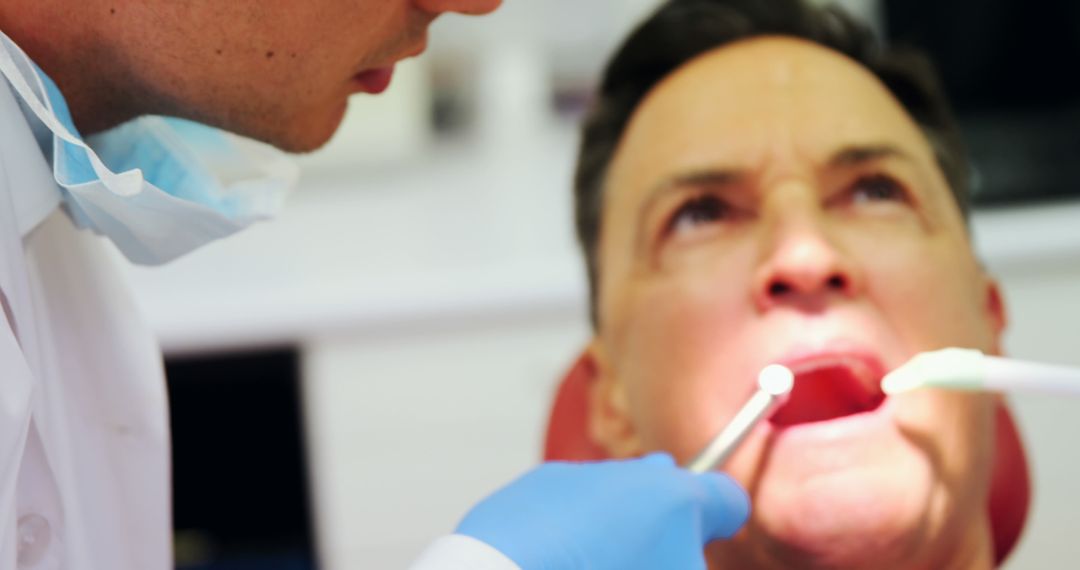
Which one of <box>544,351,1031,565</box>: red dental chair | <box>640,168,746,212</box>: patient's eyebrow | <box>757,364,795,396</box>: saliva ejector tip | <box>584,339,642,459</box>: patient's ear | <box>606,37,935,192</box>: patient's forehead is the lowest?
<box>544,351,1031,565</box>: red dental chair

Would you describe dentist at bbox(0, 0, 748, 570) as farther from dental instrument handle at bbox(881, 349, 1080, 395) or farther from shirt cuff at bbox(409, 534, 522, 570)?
dental instrument handle at bbox(881, 349, 1080, 395)

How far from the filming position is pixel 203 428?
85.0 inches

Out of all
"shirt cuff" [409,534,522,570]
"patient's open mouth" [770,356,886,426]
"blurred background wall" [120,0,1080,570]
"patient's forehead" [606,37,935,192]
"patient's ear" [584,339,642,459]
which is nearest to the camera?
"shirt cuff" [409,534,522,570]

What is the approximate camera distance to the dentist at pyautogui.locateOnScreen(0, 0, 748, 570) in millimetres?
835

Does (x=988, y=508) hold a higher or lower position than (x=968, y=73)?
lower

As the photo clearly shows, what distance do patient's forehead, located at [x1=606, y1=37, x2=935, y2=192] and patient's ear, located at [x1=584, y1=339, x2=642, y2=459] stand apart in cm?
20

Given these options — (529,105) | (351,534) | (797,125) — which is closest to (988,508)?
(797,125)

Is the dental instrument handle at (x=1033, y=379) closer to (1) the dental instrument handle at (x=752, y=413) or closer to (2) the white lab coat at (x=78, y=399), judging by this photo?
(1) the dental instrument handle at (x=752, y=413)

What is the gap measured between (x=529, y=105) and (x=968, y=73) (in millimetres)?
903

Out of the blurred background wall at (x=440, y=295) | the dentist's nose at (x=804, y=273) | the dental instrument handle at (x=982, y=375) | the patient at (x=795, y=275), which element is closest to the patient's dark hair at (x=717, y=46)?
the patient at (x=795, y=275)

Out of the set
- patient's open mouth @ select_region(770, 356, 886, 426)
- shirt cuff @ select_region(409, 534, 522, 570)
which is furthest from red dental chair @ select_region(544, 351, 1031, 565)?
shirt cuff @ select_region(409, 534, 522, 570)

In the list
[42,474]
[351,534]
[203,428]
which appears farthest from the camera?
[203,428]

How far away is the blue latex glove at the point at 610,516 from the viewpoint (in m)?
0.80

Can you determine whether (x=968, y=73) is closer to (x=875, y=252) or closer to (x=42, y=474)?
(x=875, y=252)
